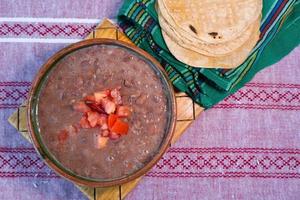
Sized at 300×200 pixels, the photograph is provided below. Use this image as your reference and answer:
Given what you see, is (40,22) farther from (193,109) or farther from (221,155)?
(221,155)

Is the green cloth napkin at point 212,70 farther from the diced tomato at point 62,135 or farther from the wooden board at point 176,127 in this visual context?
the diced tomato at point 62,135

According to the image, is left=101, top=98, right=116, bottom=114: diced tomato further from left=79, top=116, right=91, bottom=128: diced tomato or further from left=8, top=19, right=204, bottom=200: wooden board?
left=8, top=19, right=204, bottom=200: wooden board

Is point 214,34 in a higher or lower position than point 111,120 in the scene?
higher

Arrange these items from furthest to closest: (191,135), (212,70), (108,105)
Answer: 1. (191,135)
2. (212,70)
3. (108,105)

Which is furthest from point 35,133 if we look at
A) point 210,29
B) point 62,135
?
point 210,29

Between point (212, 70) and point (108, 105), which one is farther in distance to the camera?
point (212, 70)

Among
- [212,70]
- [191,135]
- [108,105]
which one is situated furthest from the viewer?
[191,135]

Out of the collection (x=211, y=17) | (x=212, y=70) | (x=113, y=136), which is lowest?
(x=113, y=136)

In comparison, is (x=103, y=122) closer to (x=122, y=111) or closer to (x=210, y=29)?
(x=122, y=111)
